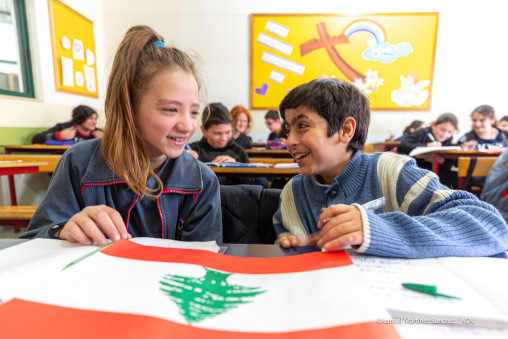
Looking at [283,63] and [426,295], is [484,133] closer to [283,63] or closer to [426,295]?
[283,63]

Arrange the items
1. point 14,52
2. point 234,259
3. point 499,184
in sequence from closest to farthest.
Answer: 1. point 234,259
2. point 499,184
3. point 14,52

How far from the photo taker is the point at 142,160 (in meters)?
0.76

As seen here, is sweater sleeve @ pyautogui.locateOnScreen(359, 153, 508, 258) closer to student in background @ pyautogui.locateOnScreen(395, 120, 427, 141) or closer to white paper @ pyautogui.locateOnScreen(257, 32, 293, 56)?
student in background @ pyautogui.locateOnScreen(395, 120, 427, 141)

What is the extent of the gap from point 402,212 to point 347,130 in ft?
1.16

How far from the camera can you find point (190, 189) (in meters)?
0.77

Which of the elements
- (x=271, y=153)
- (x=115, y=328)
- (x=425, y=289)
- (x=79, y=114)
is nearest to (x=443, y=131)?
(x=271, y=153)

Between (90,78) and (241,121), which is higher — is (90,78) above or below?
above

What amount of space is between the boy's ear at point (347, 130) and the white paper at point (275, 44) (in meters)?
3.99

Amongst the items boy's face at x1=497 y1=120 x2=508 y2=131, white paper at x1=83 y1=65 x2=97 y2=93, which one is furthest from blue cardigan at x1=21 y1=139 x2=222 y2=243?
boy's face at x1=497 y1=120 x2=508 y2=131

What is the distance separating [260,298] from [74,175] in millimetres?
612

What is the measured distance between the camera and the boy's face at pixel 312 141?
2.78 ft

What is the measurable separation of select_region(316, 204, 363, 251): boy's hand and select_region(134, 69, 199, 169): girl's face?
406mm

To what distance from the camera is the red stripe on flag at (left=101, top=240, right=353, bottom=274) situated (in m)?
0.40

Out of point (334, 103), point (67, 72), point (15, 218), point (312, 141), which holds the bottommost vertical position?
point (15, 218)
